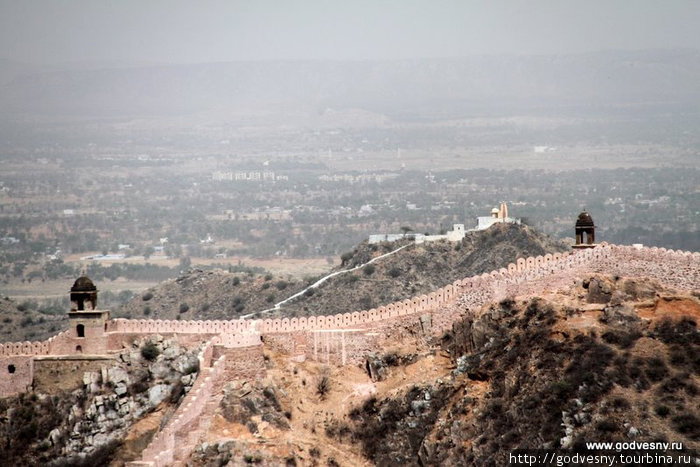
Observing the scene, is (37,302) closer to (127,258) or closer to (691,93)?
(127,258)

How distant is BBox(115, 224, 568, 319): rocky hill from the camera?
72.6m

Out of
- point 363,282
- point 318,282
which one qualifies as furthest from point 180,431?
point 318,282

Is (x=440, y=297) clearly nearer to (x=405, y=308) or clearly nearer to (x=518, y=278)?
(x=405, y=308)

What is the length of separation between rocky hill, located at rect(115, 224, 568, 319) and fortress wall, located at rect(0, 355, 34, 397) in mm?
18720

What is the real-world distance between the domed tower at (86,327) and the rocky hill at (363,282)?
57.8ft

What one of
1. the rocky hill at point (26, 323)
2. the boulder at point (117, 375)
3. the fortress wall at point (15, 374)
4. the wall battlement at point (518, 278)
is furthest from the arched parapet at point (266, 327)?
the rocky hill at point (26, 323)

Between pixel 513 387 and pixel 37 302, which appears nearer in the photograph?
pixel 513 387

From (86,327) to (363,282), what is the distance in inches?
906

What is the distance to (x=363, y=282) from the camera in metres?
75.3

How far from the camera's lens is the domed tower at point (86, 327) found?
177 feet

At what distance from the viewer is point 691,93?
185750 millimetres

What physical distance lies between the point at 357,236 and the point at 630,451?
101 metres

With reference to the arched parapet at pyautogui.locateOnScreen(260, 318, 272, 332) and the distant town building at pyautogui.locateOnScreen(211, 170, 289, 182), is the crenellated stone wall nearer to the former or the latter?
the arched parapet at pyautogui.locateOnScreen(260, 318, 272, 332)

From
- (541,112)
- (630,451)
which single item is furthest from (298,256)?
(630,451)
